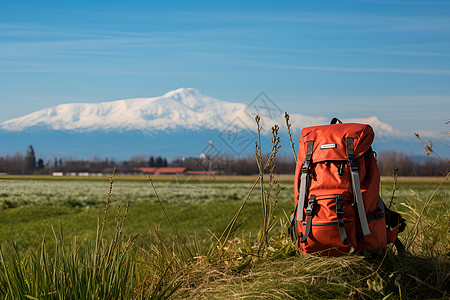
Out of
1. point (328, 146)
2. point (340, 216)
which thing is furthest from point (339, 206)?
point (328, 146)

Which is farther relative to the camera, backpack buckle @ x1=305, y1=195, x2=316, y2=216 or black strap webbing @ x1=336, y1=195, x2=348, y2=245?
backpack buckle @ x1=305, y1=195, x2=316, y2=216

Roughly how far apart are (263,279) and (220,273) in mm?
426

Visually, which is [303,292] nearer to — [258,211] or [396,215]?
[396,215]

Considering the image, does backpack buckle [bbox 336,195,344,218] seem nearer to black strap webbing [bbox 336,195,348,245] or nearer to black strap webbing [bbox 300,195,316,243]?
black strap webbing [bbox 336,195,348,245]

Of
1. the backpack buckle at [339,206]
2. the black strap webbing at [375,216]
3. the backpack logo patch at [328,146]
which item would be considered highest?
the backpack logo patch at [328,146]

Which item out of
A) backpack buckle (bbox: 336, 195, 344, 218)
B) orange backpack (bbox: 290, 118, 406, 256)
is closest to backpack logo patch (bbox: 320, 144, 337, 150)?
orange backpack (bbox: 290, 118, 406, 256)

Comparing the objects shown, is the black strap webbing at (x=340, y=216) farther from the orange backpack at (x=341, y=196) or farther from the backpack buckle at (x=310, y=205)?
the backpack buckle at (x=310, y=205)

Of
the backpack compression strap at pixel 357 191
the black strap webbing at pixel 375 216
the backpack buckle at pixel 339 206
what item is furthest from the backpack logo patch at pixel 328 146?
the black strap webbing at pixel 375 216

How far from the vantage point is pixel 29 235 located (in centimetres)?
1355

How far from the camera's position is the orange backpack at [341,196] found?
410cm

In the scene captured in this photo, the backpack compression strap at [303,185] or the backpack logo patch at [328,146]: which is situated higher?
the backpack logo patch at [328,146]

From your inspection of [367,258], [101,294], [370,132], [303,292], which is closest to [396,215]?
[367,258]

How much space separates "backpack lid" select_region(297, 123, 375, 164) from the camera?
4141 millimetres

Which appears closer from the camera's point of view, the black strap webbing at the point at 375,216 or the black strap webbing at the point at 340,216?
the black strap webbing at the point at 340,216
